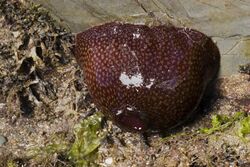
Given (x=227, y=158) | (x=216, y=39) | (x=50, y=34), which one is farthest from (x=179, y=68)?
(x=50, y=34)

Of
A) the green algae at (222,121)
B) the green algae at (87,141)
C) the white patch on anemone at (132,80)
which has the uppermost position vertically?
the white patch on anemone at (132,80)

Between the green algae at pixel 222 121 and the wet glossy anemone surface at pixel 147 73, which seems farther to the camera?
the green algae at pixel 222 121

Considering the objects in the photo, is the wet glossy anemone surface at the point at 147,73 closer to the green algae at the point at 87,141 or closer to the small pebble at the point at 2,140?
the green algae at the point at 87,141

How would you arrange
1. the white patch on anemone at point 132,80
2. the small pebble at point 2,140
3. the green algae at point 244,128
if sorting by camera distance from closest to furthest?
the white patch on anemone at point 132,80 < the green algae at point 244,128 < the small pebble at point 2,140

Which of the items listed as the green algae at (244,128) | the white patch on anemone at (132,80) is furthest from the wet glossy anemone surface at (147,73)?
the green algae at (244,128)

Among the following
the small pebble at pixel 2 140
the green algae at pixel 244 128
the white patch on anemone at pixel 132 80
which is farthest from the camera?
the small pebble at pixel 2 140

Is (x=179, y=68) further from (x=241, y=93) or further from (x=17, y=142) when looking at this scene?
(x=17, y=142)

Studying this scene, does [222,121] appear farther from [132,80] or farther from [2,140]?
[2,140]

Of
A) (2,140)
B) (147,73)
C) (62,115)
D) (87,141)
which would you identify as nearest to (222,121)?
(147,73)

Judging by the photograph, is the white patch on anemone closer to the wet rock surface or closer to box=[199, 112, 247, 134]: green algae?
the wet rock surface

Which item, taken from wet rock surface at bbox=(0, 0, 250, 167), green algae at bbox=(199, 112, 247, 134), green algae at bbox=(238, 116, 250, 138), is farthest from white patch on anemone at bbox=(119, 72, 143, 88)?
green algae at bbox=(238, 116, 250, 138)
